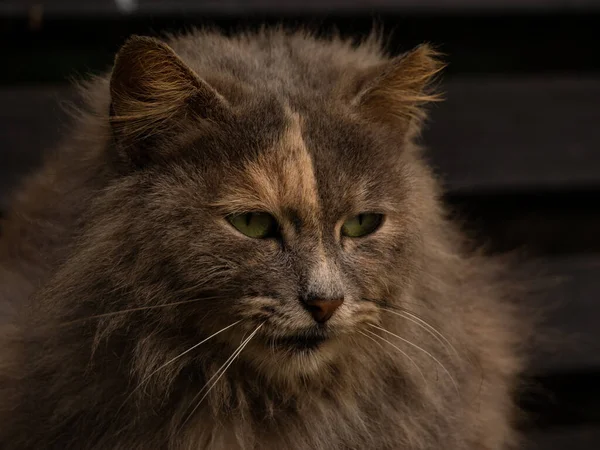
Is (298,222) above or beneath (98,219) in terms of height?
above

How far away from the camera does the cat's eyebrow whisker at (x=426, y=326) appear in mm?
1582

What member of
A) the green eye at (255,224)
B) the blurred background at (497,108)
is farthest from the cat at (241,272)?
the blurred background at (497,108)

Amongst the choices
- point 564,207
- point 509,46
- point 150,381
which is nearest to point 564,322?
point 564,207

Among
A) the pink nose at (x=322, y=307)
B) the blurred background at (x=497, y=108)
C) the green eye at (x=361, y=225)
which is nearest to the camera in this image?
the pink nose at (x=322, y=307)

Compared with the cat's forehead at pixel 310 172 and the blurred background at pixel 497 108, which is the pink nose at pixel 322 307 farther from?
the blurred background at pixel 497 108

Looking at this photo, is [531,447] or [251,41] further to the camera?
[531,447]

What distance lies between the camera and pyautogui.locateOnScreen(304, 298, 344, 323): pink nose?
1376mm

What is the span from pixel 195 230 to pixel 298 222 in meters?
0.18

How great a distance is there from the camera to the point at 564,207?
2.64 m

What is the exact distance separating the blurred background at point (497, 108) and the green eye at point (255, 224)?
104 centimetres

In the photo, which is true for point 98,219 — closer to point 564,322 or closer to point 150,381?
point 150,381

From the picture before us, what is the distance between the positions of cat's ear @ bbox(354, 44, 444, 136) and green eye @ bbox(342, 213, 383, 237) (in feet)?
0.64

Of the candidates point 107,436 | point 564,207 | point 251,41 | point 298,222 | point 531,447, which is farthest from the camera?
point 564,207

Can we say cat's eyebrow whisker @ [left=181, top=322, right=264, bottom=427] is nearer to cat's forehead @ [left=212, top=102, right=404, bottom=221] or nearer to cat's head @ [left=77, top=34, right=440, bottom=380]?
cat's head @ [left=77, top=34, right=440, bottom=380]
